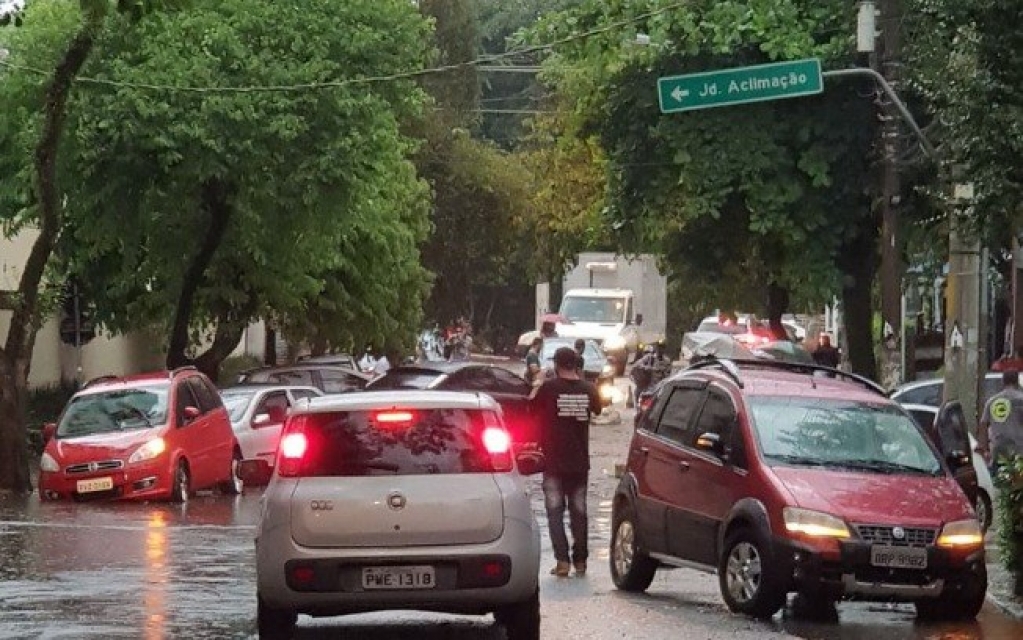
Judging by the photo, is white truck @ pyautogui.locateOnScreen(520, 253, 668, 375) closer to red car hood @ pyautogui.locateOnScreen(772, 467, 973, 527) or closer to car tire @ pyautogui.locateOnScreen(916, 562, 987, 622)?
car tire @ pyautogui.locateOnScreen(916, 562, 987, 622)

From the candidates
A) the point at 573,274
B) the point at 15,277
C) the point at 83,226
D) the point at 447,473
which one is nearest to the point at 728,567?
the point at 447,473

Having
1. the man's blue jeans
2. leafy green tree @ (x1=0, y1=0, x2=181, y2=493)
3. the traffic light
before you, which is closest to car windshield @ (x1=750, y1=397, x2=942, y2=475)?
the man's blue jeans

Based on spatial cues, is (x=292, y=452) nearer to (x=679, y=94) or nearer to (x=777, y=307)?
(x=679, y=94)

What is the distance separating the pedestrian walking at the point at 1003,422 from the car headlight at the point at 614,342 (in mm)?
39707

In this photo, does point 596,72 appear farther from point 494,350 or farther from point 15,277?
point 494,350

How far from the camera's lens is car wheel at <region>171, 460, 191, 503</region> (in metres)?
27.8

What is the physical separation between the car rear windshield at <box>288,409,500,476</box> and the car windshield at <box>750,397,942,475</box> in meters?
3.33

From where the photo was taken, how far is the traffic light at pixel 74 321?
38.2 metres

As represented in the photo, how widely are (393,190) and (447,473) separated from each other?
3799 cm

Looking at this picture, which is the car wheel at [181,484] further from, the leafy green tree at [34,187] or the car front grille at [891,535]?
the car front grille at [891,535]

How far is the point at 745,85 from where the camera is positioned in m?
27.8

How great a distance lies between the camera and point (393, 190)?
166 ft

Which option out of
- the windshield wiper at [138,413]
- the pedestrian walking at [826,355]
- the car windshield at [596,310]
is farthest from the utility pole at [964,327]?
the car windshield at [596,310]

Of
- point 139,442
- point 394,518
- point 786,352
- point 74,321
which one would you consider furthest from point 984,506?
point 74,321
